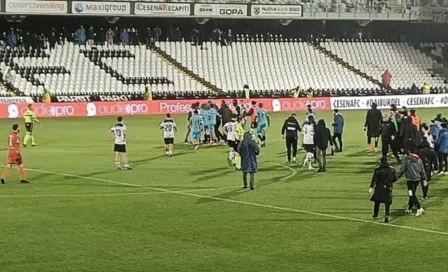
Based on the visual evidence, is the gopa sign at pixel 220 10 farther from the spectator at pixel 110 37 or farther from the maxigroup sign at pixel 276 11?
the spectator at pixel 110 37

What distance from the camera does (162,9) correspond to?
7131cm

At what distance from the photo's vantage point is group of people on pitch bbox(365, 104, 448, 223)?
23094 millimetres

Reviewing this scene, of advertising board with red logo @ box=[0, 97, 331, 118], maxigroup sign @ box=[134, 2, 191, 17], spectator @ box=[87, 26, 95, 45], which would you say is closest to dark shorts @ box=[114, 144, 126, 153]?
advertising board with red logo @ box=[0, 97, 331, 118]

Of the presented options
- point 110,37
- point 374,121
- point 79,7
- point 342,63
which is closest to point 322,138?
point 374,121

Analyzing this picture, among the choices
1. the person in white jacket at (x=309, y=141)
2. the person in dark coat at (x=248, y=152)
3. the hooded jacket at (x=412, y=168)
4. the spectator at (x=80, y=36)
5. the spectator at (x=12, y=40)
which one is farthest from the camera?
the spectator at (x=80, y=36)

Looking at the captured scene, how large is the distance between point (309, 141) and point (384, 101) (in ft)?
122

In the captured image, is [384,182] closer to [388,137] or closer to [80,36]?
[388,137]

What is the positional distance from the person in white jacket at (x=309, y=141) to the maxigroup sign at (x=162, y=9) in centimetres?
3733

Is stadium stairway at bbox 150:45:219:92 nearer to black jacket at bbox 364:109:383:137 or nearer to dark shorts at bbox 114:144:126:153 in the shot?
black jacket at bbox 364:109:383:137

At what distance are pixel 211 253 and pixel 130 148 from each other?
23.5 m

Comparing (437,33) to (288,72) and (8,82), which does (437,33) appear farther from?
(8,82)

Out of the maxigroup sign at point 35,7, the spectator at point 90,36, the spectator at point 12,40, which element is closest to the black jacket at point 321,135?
the maxigroup sign at point 35,7

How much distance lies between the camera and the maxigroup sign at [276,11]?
75.4 meters

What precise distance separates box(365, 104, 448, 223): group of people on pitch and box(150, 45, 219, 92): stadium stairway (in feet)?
99.2
